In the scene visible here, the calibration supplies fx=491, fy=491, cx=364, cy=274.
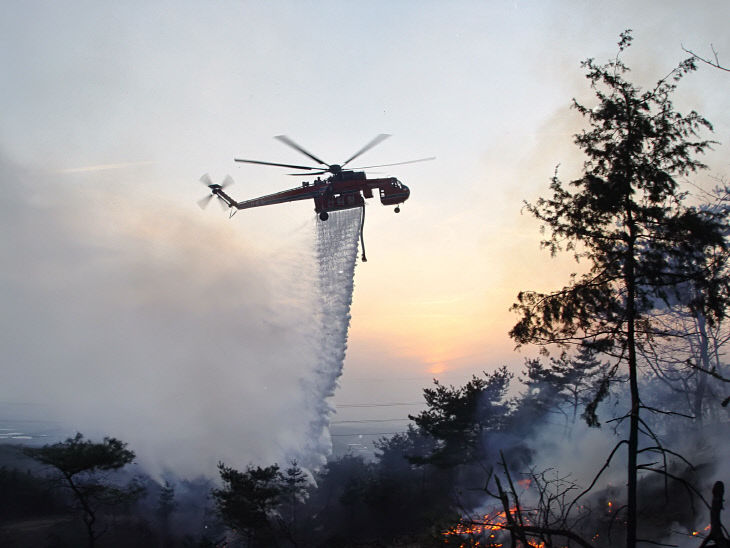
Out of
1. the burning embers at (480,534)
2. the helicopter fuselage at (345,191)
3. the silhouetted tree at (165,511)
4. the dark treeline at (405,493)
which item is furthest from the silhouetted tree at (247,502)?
the helicopter fuselage at (345,191)

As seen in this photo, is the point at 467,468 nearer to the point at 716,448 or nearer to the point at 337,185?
the point at 716,448

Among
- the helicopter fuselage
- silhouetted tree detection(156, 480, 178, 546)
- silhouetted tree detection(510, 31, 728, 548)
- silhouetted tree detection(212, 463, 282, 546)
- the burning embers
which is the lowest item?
silhouetted tree detection(156, 480, 178, 546)

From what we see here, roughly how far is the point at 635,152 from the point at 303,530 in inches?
1504

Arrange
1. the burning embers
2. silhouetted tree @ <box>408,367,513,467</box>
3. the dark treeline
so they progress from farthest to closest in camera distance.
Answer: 1. silhouetted tree @ <box>408,367,513,467</box>
2. the dark treeline
3. the burning embers

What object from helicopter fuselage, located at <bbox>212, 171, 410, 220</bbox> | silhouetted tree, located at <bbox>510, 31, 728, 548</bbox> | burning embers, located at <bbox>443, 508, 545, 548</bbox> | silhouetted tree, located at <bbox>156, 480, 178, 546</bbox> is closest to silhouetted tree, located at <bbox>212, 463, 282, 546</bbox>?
silhouetted tree, located at <bbox>156, 480, 178, 546</bbox>

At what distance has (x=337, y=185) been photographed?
30.2 meters

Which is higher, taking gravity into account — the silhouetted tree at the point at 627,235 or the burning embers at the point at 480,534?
the silhouetted tree at the point at 627,235

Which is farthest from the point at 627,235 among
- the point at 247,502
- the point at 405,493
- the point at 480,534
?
the point at 405,493

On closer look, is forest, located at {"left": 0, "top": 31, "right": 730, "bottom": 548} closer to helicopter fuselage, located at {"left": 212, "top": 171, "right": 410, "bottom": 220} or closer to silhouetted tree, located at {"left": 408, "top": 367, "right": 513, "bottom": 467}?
silhouetted tree, located at {"left": 408, "top": 367, "right": 513, "bottom": 467}

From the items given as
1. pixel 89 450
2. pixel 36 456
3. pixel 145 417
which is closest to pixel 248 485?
pixel 89 450

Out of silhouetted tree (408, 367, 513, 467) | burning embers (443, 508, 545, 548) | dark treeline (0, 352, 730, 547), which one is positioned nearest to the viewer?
burning embers (443, 508, 545, 548)

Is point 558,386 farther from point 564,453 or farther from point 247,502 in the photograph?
point 247,502

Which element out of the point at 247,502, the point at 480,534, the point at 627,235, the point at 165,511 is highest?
the point at 627,235

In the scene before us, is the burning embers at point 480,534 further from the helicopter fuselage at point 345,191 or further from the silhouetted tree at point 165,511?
the silhouetted tree at point 165,511
